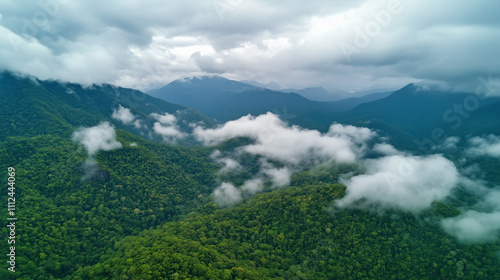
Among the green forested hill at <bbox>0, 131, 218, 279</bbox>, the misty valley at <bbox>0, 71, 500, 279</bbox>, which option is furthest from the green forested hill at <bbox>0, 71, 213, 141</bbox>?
the green forested hill at <bbox>0, 131, 218, 279</bbox>

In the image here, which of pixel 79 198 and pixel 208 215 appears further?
pixel 208 215

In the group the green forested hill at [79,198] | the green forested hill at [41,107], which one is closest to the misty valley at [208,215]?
the green forested hill at [79,198]

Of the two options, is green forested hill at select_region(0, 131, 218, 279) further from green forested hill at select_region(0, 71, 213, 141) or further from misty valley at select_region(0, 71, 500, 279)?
green forested hill at select_region(0, 71, 213, 141)

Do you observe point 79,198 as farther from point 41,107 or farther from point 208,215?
point 41,107

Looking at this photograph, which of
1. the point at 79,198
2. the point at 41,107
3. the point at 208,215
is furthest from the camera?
the point at 41,107

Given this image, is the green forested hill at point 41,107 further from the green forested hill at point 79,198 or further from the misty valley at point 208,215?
the green forested hill at point 79,198

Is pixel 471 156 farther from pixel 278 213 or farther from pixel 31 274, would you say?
pixel 31 274

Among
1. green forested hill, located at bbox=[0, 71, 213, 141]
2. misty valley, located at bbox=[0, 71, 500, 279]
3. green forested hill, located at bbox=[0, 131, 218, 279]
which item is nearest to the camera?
misty valley, located at bbox=[0, 71, 500, 279]

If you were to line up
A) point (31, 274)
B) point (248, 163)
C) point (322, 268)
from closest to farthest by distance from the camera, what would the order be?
point (31, 274)
point (322, 268)
point (248, 163)

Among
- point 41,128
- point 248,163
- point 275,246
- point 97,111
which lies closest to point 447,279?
point 275,246

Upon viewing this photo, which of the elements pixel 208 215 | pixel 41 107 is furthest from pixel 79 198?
pixel 41 107

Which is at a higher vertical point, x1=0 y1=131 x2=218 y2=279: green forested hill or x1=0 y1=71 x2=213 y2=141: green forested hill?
x1=0 y1=71 x2=213 y2=141: green forested hill
